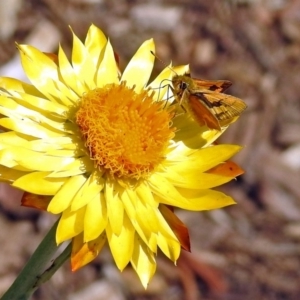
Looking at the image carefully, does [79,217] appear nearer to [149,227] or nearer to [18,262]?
[149,227]

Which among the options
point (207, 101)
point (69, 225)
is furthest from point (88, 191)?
point (207, 101)

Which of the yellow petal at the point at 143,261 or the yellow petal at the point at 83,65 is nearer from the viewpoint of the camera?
the yellow petal at the point at 143,261

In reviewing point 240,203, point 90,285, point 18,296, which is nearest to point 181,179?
point 18,296

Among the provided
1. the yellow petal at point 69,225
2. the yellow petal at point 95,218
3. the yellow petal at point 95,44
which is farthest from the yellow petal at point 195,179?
the yellow petal at point 95,44

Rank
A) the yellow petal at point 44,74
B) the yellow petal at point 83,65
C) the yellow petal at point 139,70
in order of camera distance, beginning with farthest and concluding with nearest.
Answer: the yellow petal at point 139,70
the yellow petal at point 83,65
the yellow petal at point 44,74

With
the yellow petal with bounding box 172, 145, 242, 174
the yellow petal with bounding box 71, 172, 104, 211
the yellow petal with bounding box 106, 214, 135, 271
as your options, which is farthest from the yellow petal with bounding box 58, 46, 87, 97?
the yellow petal with bounding box 106, 214, 135, 271

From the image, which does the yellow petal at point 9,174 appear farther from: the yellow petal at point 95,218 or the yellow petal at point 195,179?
the yellow petal at point 195,179

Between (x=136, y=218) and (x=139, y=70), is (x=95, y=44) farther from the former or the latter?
(x=136, y=218)
